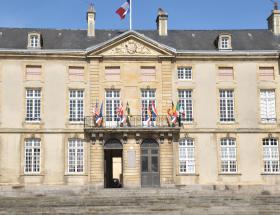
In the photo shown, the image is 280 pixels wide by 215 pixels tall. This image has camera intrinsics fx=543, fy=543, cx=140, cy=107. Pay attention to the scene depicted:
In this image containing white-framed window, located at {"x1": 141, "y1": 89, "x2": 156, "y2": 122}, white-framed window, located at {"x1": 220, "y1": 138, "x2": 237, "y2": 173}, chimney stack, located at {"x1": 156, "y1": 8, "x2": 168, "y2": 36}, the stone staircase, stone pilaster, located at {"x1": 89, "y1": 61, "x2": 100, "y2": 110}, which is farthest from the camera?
chimney stack, located at {"x1": 156, "y1": 8, "x2": 168, "y2": 36}

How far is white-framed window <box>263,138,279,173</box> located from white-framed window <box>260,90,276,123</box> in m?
1.11

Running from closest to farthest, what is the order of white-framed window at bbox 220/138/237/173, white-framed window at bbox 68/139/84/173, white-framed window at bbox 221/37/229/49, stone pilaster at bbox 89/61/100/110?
1. white-framed window at bbox 68/139/84/173
2. white-framed window at bbox 220/138/237/173
3. stone pilaster at bbox 89/61/100/110
4. white-framed window at bbox 221/37/229/49

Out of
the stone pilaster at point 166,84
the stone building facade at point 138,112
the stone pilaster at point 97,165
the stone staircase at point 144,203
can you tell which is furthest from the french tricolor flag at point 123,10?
the stone staircase at point 144,203

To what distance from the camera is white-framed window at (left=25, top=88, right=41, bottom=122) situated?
1099 inches

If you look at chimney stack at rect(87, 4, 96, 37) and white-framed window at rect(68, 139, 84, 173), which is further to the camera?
chimney stack at rect(87, 4, 96, 37)

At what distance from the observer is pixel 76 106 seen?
2820cm

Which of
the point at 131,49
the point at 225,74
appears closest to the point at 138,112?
the point at 131,49

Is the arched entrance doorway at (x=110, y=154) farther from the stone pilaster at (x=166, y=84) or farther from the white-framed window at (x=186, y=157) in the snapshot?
the white-framed window at (x=186, y=157)

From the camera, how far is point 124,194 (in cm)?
2469

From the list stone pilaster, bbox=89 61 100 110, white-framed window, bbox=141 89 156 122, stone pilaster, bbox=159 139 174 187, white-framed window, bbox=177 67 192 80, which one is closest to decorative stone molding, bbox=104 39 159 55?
stone pilaster, bbox=89 61 100 110

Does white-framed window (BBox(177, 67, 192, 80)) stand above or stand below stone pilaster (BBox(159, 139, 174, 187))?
above

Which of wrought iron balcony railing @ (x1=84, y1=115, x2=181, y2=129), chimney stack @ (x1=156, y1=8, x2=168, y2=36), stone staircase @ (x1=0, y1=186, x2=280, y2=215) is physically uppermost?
chimney stack @ (x1=156, y1=8, x2=168, y2=36)

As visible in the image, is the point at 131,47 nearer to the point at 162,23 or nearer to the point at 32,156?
the point at 162,23

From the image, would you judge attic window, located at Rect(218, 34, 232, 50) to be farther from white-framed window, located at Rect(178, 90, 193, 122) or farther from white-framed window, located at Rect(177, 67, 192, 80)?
white-framed window, located at Rect(178, 90, 193, 122)
